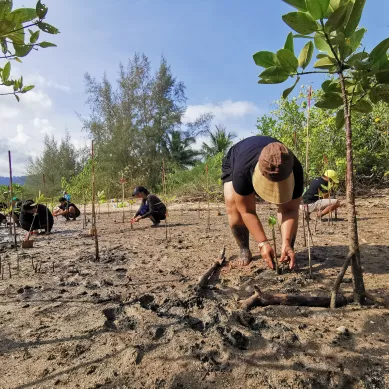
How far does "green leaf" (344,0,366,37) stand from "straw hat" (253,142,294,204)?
2.70 feet

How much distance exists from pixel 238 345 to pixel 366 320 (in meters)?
0.74

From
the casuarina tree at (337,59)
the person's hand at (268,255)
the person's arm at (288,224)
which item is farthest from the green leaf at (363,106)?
the person's hand at (268,255)

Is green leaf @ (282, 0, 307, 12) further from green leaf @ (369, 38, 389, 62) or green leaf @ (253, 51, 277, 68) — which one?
green leaf @ (369, 38, 389, 62)

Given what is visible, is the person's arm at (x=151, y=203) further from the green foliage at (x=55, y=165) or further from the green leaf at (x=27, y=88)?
the green foliage at (x=55, y=165)

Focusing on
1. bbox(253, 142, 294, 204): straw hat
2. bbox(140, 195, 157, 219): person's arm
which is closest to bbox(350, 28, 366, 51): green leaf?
bbox(253, 142, 294, 204): straw hat

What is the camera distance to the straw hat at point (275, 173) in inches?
84.0

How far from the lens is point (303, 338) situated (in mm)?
1584

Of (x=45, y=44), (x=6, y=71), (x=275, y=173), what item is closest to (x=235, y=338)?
(x=275, y=173)

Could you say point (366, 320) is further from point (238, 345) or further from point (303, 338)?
point (238, 345)

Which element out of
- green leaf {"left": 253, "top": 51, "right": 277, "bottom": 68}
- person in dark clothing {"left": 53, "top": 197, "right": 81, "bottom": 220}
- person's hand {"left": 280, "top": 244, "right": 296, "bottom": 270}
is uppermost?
green leaf {"left": 253, "top": 51, "right": 277, "bottom": 68}

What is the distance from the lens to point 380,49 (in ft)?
5.06

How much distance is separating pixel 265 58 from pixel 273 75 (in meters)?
0.10

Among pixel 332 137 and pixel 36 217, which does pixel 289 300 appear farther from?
pixel 332 137

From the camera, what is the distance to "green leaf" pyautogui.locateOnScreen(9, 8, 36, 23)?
1407 millimetres
